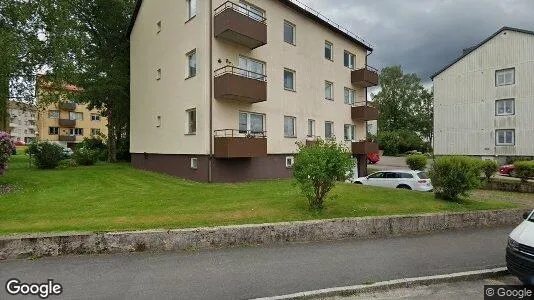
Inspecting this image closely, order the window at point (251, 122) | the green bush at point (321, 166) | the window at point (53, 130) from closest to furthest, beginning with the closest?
the green bush at point (321, 166)
the window at point (251, 122)
the window at point (53, 130)

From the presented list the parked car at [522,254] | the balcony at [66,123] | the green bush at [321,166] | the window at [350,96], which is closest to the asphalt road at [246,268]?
the parked car at [522,254]

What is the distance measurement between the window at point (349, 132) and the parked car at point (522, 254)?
21.2m

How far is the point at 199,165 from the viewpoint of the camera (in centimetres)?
1700

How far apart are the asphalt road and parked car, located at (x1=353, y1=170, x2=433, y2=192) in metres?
10.1

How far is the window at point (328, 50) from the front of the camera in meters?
24.6

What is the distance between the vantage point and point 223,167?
16.7 metres

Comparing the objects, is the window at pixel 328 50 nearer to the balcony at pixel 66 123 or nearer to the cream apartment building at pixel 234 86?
the cream apartment building at pixel 234 86

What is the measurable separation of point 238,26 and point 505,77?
32.4 meters

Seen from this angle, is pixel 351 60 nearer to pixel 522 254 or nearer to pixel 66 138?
pixel 522 254

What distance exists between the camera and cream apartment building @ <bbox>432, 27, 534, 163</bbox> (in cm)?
3425

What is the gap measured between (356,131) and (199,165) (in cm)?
1561

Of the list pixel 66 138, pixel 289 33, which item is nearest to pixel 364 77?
pixel 289 33

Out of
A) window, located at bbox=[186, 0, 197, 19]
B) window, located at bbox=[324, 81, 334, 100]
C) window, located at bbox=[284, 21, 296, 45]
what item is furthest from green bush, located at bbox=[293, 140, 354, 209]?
window, located at bbox=[324, 81, 334, 100]

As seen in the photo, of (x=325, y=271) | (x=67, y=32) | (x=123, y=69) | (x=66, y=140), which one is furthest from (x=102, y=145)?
(x=66, y=140)
